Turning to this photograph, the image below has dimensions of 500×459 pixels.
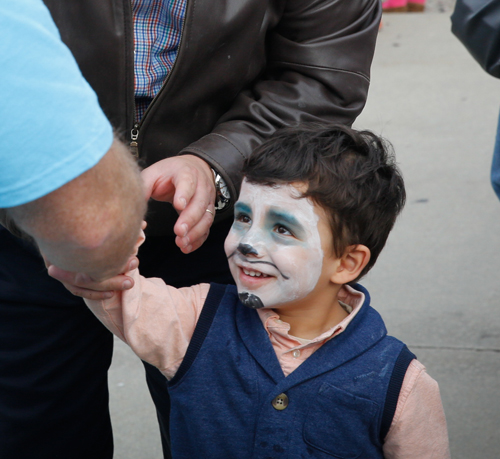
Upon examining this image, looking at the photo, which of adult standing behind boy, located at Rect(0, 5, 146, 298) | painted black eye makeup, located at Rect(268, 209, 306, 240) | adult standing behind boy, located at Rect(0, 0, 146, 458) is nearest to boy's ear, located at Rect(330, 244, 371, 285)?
painted black eye makeup, located at Rect(268, 209, 306, 240)

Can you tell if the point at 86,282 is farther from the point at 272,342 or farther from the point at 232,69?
the point at 232,69

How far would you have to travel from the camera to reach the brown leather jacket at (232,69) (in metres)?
1.61

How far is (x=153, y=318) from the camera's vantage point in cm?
162

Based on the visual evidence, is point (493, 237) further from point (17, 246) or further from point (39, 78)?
point (39, 78)

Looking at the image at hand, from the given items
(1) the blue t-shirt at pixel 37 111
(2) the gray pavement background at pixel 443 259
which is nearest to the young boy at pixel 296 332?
(1) the blue t-shirt at pixel 37 111

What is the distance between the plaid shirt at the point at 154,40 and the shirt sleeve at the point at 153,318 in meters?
0.48

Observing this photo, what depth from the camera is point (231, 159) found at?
5.63 feet

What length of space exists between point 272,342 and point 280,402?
0.16 metres

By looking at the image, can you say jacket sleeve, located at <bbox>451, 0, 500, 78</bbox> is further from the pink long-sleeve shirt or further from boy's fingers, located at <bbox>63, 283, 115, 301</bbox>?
boy's fingers, located at <bbox>63, 283, 115, 301</bbox>

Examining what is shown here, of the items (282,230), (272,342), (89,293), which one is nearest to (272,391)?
(272,342)

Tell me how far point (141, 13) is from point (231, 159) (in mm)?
419

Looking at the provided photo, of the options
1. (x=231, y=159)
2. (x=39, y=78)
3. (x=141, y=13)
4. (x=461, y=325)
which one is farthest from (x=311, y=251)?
(x=461, y=325)

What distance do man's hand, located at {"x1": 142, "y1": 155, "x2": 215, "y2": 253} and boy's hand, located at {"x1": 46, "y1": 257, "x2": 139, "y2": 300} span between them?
14cm

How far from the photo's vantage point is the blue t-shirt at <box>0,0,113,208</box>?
84 centimetres
